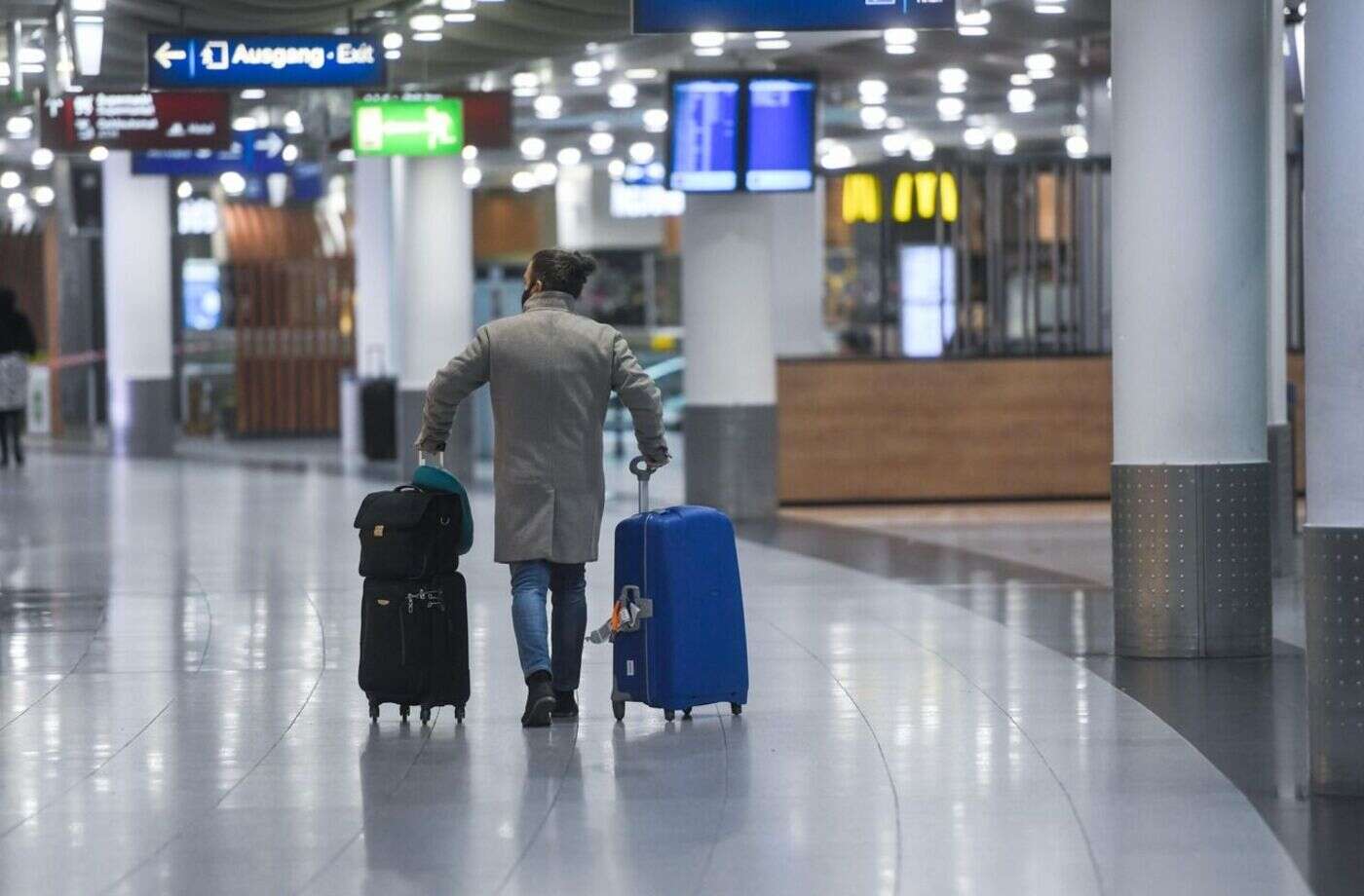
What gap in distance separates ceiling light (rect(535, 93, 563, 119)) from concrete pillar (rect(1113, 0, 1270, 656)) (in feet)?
45.7

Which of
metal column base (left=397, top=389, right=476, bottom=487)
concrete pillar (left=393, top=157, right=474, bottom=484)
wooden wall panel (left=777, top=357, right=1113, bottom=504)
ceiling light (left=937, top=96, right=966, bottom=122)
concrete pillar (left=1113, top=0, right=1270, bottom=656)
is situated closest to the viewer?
concrete pillar (left=1113, top=0, right=1270, bottom=656)

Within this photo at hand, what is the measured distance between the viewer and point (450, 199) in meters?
22.7

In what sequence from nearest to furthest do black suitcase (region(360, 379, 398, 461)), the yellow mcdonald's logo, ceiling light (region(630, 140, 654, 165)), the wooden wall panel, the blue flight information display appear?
the blue flight information display < the wooden wall panel < the yellow mcdonald's logo < black suitcase (region(360, 379, 398, 461)) < ceiling light (region(630, 140, 654, 165))

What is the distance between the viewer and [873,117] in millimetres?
26016

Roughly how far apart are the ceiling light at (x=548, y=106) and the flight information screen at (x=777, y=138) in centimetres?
619

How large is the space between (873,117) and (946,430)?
25.2 ft

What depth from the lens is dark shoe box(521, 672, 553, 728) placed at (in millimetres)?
7965

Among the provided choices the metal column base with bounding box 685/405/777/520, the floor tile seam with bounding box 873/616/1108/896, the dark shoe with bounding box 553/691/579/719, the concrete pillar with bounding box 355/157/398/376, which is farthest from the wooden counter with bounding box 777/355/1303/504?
the concrete pillar with bounding box 355/157/398/376

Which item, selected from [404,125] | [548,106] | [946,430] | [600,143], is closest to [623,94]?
[548,106]

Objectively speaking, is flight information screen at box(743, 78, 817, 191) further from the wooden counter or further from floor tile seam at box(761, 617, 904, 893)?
floor tile seam at box(761, 617, 904, 893)

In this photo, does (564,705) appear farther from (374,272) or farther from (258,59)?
(374,272)

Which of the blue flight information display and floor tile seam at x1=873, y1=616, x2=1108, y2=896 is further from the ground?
the blue flight information display

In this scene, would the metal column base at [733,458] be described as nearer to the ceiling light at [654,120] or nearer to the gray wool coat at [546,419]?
the ceiling light at [654,120]

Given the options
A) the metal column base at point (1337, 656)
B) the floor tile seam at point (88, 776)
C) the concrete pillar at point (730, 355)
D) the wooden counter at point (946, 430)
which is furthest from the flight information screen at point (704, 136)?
the metal column base at point (1337, 656)
